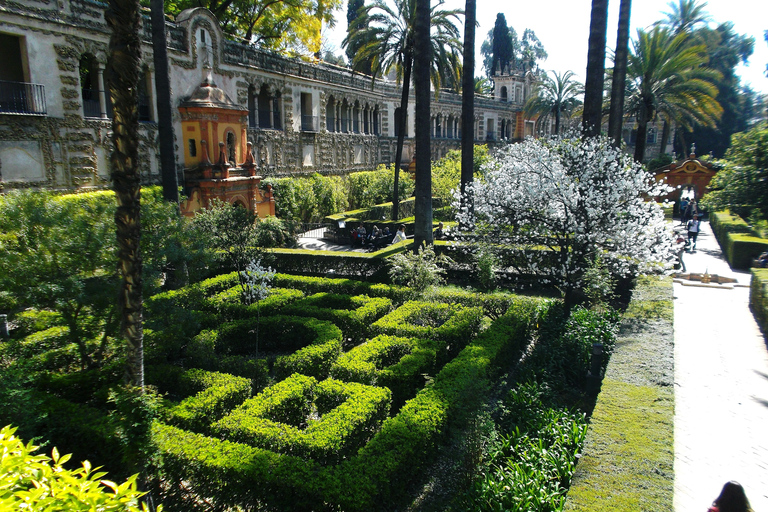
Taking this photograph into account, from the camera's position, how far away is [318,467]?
5.73 m

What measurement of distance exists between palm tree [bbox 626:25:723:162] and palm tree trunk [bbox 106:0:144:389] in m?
26.3

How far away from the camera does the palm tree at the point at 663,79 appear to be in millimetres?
26656

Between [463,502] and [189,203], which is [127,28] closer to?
[463,502]

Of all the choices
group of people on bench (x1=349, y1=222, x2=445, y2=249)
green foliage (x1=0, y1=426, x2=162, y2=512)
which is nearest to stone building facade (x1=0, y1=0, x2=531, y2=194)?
group of people on bench (x1=349, y1=222, x2=445, y2=249)

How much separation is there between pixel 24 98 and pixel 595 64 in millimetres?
17576

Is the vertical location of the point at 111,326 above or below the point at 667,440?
above

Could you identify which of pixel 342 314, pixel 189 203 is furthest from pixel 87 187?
pixel 342 314

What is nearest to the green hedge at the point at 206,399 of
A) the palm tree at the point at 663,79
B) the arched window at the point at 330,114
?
the palm tree at the point at 663,79

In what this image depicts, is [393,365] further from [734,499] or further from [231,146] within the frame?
[231,146]

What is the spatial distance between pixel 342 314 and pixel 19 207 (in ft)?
20.6

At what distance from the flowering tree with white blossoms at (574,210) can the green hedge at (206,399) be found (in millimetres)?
7140

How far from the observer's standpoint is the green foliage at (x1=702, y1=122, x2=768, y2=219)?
20.5 metres

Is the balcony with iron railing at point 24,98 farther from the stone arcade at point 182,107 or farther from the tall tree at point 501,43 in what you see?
the tall tree at point 501,43

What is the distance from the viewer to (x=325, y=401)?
7.59 m
